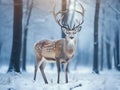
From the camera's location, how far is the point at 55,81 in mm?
9133

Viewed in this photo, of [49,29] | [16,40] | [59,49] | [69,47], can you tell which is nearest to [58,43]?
[59,49]

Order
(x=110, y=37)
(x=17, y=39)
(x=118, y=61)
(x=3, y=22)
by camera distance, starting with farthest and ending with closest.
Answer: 1. (x=110, y=37)
2. (x=3, y=22)
3. (x=118, y=61)
4. (x=17, y=39)

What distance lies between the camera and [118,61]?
1159 centimetres

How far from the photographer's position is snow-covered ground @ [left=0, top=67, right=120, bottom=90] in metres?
8.62

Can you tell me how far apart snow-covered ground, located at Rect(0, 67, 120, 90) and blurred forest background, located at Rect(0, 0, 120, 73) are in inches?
29.3

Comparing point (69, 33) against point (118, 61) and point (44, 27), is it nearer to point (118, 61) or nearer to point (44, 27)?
point (118, 61)

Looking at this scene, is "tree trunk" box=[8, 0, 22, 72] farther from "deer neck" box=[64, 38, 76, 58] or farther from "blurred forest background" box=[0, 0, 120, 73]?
"deer neck" box=[64, 38, 76, 58]

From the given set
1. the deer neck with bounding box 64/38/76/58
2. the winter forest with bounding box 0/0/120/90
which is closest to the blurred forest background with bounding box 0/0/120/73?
the winter forest with bounding box 0/0/120/90

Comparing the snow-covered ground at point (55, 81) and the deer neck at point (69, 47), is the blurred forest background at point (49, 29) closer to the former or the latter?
the snow-covered ground at point (55, 81)

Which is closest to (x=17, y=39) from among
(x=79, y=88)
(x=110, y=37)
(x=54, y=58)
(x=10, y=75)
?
(x=10, y=75)

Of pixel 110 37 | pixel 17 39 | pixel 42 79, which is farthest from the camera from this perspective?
pixel 110 37

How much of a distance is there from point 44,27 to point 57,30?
213cm

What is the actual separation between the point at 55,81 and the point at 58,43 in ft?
2.78

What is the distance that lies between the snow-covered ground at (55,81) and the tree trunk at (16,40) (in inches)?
12.6
